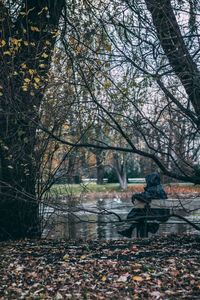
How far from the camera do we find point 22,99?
9.61m

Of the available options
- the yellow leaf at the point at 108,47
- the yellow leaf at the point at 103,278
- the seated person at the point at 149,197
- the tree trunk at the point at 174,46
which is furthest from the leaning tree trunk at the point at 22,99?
the yellow leaf at the point at 103,278

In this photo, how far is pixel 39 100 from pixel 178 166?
3.03 m

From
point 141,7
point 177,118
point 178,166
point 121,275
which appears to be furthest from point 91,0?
point 121,275

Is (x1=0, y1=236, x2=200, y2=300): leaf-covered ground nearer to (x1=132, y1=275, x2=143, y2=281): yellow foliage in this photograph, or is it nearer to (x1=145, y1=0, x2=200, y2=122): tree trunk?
(x1=132, y1=275, x2=143, y2=281): yellow foliage

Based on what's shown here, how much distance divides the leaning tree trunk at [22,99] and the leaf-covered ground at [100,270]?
26.1 inches

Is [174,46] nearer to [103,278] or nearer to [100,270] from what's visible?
[100,270]

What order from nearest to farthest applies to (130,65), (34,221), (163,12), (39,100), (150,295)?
(150,295)
(163,12)
(130,65)
(39,100)
(34,221)

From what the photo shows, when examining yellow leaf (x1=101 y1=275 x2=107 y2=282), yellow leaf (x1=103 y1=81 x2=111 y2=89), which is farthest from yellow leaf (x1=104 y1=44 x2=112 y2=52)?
yellow leaf (x1=101 y1=275 x2=107 y2=282)

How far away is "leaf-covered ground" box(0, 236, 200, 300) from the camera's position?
6.22 m

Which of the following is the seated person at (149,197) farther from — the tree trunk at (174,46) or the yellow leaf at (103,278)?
A: the yellow leaf at (103,278)

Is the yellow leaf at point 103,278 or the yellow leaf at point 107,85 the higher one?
the yellow leaf at point 107,85

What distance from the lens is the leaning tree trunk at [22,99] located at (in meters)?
9.07

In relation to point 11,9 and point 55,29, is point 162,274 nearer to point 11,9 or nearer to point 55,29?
point 55,29

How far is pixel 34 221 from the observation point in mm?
10664
